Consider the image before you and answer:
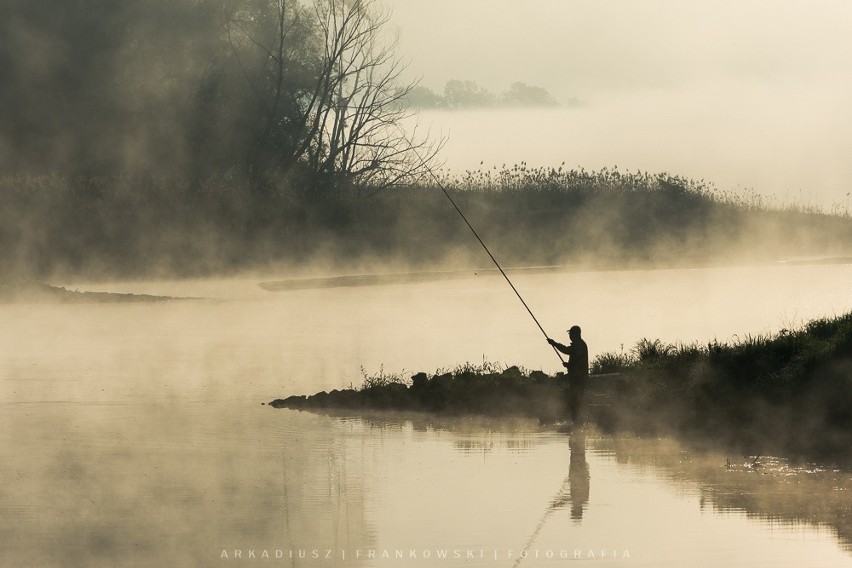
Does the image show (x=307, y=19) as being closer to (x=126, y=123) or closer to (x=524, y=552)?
(x=126, y=123)

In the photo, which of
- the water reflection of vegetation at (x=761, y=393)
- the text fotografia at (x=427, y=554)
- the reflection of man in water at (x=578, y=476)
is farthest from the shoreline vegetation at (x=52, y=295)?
the text fotografia at (x=427, y=554)

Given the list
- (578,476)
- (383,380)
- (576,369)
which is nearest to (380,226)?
(383,380)

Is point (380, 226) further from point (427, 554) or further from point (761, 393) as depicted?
point (427, 554)

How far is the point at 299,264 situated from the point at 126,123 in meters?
9.74

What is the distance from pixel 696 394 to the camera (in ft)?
58.1

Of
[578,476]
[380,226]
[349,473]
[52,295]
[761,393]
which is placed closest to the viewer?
[578,476]

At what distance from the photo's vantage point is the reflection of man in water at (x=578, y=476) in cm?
1266

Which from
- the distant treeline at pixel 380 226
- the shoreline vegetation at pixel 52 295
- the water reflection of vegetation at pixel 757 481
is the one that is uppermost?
the distant treeline at pixel 380 226

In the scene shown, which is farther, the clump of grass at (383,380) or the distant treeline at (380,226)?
the distant treeline at (380,226)

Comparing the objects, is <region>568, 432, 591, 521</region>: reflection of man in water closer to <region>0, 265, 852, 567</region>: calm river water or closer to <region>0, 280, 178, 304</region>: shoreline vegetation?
<region>0, 265, 852, 567</region>: calm river water

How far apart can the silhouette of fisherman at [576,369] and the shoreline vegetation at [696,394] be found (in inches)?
13.4

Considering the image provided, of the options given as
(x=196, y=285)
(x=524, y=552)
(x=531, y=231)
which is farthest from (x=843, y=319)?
(x=531, y=231)

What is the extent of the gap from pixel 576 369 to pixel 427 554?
709 cm

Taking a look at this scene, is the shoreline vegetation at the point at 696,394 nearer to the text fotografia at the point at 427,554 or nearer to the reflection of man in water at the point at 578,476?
the reflection of man in water at the point at 578,476
